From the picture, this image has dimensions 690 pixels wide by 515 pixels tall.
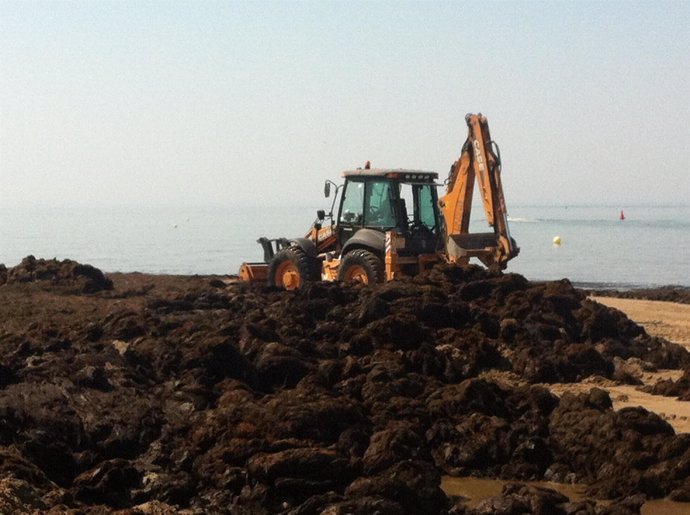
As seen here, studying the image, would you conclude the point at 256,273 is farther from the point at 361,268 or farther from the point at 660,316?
the point at 660,316

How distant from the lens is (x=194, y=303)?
1759 cm

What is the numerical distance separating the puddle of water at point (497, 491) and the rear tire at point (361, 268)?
344 inches

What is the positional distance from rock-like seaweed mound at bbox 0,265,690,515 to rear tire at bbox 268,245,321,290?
453 centimetres

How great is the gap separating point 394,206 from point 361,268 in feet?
4.20

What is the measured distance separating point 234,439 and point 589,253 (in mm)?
41301

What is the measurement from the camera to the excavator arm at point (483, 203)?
18.3 metres

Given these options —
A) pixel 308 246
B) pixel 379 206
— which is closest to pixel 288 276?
pixel 308 246

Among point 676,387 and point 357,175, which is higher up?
point 357,175

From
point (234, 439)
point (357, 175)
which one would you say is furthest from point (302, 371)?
point (357, 175)

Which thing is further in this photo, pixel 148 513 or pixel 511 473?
pixel 511 473

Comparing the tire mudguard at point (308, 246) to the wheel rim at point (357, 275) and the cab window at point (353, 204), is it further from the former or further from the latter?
the wheel rim at point (357, 275)

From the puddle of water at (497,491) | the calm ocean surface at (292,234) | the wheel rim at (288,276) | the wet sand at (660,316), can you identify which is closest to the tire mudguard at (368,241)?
the wheel rim at (288,276)

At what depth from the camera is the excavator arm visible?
18.3 metres

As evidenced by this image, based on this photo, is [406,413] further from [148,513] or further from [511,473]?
[148,513]
